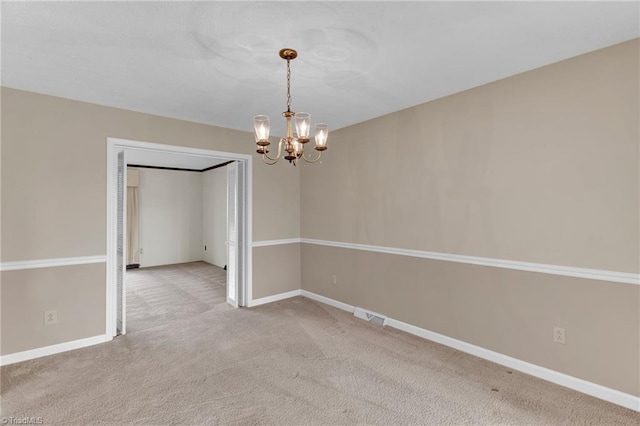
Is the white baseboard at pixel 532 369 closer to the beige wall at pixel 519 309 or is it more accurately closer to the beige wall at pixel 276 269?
the beige wall at pixel 519 309

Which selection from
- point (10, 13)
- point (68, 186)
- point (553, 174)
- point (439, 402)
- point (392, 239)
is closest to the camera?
point (10, 13)

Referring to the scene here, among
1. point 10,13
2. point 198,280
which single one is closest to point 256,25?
point 10,13

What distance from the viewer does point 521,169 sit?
8.89ft

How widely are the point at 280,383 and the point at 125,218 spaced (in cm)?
252

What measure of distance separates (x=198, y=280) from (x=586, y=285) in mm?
5878

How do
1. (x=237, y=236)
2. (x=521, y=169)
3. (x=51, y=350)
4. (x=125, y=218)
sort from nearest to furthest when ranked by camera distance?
(x=521, y=169)
(x=51, y=350)
(x=125, y=218)
(x=237, y=236)

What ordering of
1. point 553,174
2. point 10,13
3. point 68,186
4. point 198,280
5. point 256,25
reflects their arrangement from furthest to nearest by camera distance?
1. point 198,280
2. point 68,186
3. point 553,174
4. point 256,25
5. point 10,13

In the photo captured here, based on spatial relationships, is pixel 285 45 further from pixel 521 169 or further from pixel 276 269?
pixel 276 269

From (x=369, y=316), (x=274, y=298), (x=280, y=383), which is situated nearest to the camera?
(x=280, y=383)

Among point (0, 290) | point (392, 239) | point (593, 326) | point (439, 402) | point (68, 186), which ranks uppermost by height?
point (68, 186)

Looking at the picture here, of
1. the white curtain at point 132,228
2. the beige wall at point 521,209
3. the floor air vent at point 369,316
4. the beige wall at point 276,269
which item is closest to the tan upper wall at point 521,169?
the beige wall at point 521,209

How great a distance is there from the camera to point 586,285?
2.39 m

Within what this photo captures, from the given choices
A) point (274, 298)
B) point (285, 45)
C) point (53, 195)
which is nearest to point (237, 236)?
point (274, 298)

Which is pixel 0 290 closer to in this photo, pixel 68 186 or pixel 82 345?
pixel 82 345
